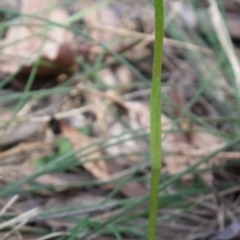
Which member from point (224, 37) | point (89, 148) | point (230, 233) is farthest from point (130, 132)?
point (224, 37)

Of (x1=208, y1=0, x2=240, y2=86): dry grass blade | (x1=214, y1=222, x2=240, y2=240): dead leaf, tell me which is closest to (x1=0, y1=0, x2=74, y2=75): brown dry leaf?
(x1=208, y1=0, x2=240, y2=86): dry grass blade

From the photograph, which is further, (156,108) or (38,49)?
(38,49)

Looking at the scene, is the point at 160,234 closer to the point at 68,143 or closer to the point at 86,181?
the point at 86,181

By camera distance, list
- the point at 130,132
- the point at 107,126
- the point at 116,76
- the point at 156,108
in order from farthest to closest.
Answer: the point at 116,76 → the point at 107,126 → the point at 130,132 → the point at 156,108

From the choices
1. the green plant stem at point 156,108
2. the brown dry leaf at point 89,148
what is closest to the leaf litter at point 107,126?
the brown dry leaf at point 89,148

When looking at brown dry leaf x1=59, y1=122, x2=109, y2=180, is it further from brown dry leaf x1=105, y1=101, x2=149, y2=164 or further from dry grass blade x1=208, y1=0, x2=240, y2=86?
dry grass blade x1=208, y1=0, x2=240, y2=86

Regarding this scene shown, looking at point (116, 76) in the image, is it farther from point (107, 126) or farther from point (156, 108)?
point (156, 108)

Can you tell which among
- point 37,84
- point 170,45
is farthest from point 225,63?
point 37,84
